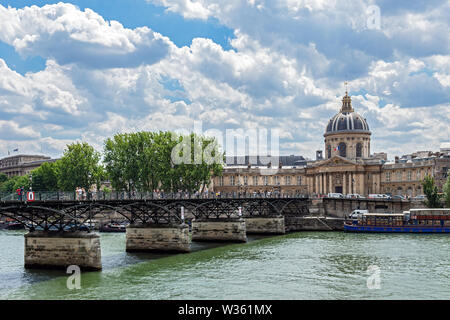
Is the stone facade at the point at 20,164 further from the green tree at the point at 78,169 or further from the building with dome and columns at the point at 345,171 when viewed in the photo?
the green tree at the point at 78,169

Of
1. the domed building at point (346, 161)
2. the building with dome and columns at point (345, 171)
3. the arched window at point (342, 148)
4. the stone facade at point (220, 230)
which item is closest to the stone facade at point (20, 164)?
the building with dome and columns at point (345, 171)

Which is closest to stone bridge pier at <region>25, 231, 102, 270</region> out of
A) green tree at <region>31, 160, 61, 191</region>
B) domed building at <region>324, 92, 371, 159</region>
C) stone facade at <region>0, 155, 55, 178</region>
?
green tree at <region>31, 160, 61, 191</region>

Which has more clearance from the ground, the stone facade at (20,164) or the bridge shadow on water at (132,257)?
the stone facade at (20,164)

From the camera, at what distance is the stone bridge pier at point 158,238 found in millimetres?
47656

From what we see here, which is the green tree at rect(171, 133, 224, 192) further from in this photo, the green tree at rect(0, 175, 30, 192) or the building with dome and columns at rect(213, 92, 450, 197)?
the green tree at rect(0, 175, 30, 192)

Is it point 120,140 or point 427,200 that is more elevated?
point 120,140

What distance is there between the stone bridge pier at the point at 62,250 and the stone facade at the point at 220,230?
2327cm

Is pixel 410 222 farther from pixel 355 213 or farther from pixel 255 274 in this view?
pixel 255 274

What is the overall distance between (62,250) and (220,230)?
965 inches

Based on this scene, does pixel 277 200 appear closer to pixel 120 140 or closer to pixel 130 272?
pixel 120 140
